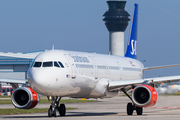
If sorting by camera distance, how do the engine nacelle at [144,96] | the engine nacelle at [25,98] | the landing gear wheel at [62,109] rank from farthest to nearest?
the landing gear wheel at [62,109], the engine nacelle at [144,96], the engine nacelle at [25,98]

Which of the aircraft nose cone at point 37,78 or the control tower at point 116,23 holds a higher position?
the control tower at point 116,23

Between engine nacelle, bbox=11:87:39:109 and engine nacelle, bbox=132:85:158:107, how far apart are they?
6.55 m

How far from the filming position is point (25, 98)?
1049 inches

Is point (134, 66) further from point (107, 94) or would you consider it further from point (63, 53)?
point (63, 53)

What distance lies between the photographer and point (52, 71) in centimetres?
2388

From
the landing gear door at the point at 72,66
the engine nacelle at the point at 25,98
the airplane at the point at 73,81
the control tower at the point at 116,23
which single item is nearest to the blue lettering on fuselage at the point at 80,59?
the airplane at the point at 73,81

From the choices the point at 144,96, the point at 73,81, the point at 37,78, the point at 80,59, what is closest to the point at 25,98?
the point at 73,81

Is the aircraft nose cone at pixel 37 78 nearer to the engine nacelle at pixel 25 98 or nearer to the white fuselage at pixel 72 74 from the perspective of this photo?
the white fuselage at pixel 72 74

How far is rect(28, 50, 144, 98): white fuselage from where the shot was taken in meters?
23.7

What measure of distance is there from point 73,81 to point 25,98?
3617 mm

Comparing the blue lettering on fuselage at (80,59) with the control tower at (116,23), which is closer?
the blue lettering on fuselage at (80,59)

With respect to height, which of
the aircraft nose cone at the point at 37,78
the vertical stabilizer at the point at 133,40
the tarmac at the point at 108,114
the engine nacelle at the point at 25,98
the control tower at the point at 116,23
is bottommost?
the tarmac at the point at 108,114

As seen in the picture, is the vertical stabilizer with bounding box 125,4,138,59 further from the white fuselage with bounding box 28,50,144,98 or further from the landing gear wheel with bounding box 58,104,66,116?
the landing gear wheel with bounding box 58,104,66,116

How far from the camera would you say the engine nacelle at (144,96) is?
26.3 m
